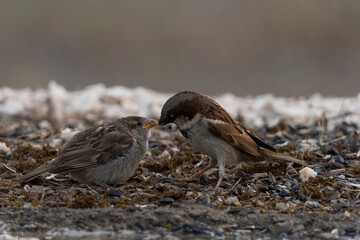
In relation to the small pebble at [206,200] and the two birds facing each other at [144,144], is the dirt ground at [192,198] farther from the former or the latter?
the two birds facing each other at [144,144]

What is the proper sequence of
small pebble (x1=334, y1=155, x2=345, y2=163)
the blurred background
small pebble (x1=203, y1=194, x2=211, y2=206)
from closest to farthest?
small pebble (x1=203, y1=194, x2=211, y2=206) → small pebble (x1=334, y1=155, x2=345, y2=163) → the blurred background

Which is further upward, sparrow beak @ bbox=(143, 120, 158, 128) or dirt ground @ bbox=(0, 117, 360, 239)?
sparrow beak @ bbox=(143, 120, 158, 128)

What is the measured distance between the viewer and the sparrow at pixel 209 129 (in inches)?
331

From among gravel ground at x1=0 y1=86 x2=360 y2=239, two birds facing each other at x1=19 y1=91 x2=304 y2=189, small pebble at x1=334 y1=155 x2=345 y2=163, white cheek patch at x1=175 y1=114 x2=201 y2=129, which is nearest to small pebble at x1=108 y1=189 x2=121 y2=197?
gravel ground at x1=0 y1=86 x2=360 y2=239

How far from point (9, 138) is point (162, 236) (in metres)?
4.56

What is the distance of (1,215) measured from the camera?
7.26 meters

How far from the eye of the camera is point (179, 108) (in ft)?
27.4

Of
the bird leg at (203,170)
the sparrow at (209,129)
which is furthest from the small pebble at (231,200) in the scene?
the bird leg at (203,170)

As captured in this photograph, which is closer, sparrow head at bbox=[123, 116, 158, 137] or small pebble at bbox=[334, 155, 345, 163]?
sparrow head at bbox=[123, 116, 158, 137]

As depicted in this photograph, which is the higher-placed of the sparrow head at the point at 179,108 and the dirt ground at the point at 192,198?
the sparrow head at the point at 179,108

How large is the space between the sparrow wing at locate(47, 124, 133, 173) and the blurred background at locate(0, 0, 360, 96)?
10.7 meters

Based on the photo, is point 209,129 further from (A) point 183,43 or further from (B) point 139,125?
(A) point 183,43

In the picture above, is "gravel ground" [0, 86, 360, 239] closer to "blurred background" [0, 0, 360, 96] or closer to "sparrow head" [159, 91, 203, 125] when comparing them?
"sparrow head" [159, 91, 203, 125]

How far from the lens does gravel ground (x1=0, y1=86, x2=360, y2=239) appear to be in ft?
23.0
